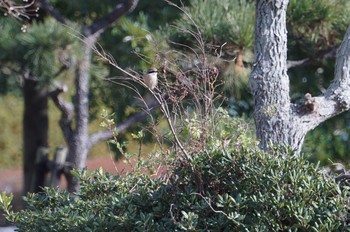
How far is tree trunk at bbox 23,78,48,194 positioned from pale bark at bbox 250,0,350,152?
413 cm

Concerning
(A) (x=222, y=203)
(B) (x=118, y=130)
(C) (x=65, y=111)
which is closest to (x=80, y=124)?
(C) (x=65, y=111)

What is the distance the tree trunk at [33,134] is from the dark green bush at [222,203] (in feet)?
15.1

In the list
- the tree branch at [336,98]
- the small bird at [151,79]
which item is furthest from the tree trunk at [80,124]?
the small bird at [151,79]

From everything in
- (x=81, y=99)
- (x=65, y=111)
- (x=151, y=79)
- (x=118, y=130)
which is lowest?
(x=118, y=130)

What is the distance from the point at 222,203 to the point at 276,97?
1360mm

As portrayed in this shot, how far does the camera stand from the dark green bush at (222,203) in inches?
129

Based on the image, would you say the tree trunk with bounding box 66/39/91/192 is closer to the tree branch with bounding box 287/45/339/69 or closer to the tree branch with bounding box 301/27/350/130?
the tree branch with bounding box 287/45/339/69

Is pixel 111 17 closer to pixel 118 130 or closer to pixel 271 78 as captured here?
pixel 118 130

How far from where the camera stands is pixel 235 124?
14.5ft

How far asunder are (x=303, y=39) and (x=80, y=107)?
1.99 metres

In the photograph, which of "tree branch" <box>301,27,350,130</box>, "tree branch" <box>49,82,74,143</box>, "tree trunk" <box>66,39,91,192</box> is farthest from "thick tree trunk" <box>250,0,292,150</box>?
"tree branch" <box>49,82,74,143</box>

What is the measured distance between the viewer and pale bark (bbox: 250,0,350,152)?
14.8 feet

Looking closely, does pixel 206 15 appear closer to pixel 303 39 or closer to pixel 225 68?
pixel 225 68

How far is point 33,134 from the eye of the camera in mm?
8961
